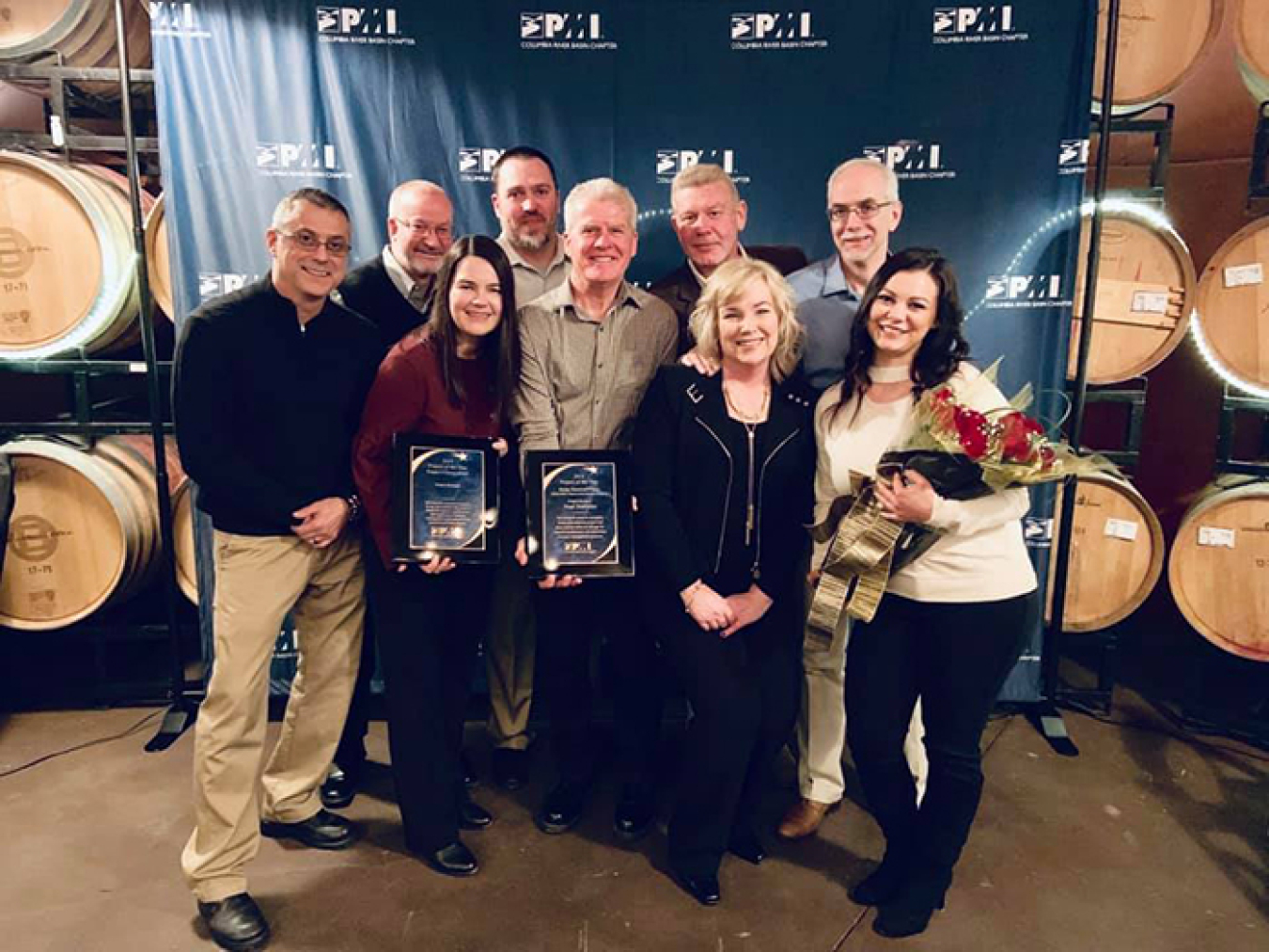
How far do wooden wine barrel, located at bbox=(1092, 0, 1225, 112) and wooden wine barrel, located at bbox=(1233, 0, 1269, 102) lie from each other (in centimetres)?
11

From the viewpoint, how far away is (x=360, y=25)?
3.38 m

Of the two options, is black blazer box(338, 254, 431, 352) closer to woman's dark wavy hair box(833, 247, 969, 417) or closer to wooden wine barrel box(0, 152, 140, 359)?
wooden wine barrel box(0, 152, 140, 359)

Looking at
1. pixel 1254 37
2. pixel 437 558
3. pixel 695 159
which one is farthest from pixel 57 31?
pixel 1254 37

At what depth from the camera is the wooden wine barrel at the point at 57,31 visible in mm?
3332

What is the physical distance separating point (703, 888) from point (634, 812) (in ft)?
1.36

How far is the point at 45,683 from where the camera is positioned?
3920 mm

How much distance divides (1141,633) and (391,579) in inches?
169

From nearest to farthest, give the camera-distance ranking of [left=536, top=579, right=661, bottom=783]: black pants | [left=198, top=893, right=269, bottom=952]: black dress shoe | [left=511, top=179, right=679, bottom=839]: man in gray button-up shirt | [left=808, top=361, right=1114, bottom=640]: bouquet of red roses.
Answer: [left=808, top=361, right=1114, bottom=640]: bouquet of red roses, [left=198, top=893, right=269, bottom=952]: black dress shoe, [left=511, top=179, right=679, bottom=839]: man in gray button-up shirt, [left=536, top=579, right=661, bottom=783]: black pants

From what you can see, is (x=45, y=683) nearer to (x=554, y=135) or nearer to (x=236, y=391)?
(x=236, y=391)

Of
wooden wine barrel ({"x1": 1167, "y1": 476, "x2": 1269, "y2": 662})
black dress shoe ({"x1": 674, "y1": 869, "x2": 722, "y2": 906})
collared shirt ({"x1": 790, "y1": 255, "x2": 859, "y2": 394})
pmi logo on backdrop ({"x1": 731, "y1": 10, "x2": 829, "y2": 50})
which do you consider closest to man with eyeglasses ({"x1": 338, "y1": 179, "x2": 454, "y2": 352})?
collared shirt ({"x1": 790, "y1": 255, "x2": 859, "y2": 394})

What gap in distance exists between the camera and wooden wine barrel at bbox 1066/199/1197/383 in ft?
11.4

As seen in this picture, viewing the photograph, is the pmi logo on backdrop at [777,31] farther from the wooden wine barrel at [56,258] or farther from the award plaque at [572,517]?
the wooden wine barrel at [56,258]

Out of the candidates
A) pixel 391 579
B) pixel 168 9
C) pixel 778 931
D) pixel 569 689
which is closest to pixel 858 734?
pixel 778 931

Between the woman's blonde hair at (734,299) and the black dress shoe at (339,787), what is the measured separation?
2037 mm
